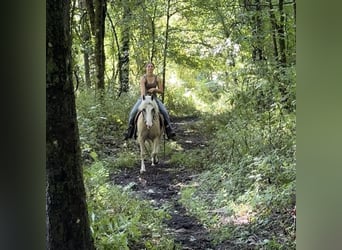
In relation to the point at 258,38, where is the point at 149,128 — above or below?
below

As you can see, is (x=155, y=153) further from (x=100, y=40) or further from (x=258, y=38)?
(x=258, y=38)

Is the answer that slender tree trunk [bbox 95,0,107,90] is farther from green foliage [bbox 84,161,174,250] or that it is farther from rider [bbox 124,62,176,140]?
green foliage [bbox 84,161,174,250]

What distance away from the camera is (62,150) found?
1810 millimetres

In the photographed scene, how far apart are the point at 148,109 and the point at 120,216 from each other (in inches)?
22.0

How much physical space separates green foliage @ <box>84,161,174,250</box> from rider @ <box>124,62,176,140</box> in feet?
0.83

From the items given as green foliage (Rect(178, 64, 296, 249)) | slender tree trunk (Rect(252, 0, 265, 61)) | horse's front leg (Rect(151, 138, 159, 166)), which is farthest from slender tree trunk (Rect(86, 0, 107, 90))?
slender tree trunk (Rect(252, 0, 265, 61))

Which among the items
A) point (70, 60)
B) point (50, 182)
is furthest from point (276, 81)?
point (50, 182)

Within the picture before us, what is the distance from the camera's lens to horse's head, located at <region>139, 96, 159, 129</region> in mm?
2209

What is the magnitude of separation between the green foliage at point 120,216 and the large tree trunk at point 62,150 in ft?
0.51

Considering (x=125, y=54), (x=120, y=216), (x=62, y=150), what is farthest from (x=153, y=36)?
(x=120, y=216)

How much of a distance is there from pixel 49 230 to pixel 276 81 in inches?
51.9

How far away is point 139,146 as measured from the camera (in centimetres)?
224

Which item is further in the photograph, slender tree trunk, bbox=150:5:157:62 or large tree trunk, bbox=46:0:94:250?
slender tree trunk, bbox=150:5:157:62
